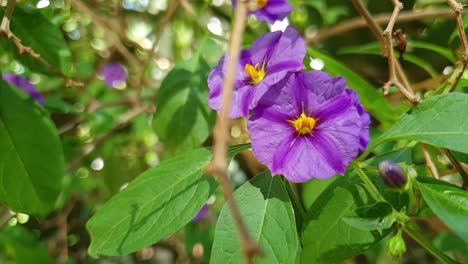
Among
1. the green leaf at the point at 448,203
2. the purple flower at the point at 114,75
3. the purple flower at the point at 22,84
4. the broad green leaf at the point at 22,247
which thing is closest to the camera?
the green leaf at the point at 448,203

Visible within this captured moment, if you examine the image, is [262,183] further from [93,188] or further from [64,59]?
[93,188]

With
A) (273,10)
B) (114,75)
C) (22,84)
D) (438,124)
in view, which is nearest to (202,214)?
(114,75)

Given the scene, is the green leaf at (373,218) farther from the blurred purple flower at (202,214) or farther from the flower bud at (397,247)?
the blurred purple flower at (202,214)

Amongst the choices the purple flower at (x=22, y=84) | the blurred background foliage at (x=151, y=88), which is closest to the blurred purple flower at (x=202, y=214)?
the blurred background foliage at (x=151, y=88)

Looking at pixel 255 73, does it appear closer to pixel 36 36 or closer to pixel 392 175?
pixel 392 175

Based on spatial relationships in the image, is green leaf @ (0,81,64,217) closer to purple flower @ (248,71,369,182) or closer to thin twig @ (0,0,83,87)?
thin twig @ (0,0,83,87)

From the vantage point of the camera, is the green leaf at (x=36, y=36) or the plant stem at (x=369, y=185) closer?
the plant stem at (x=369, y=185)

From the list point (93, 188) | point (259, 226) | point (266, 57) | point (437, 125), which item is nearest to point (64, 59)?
point (266, 57)
